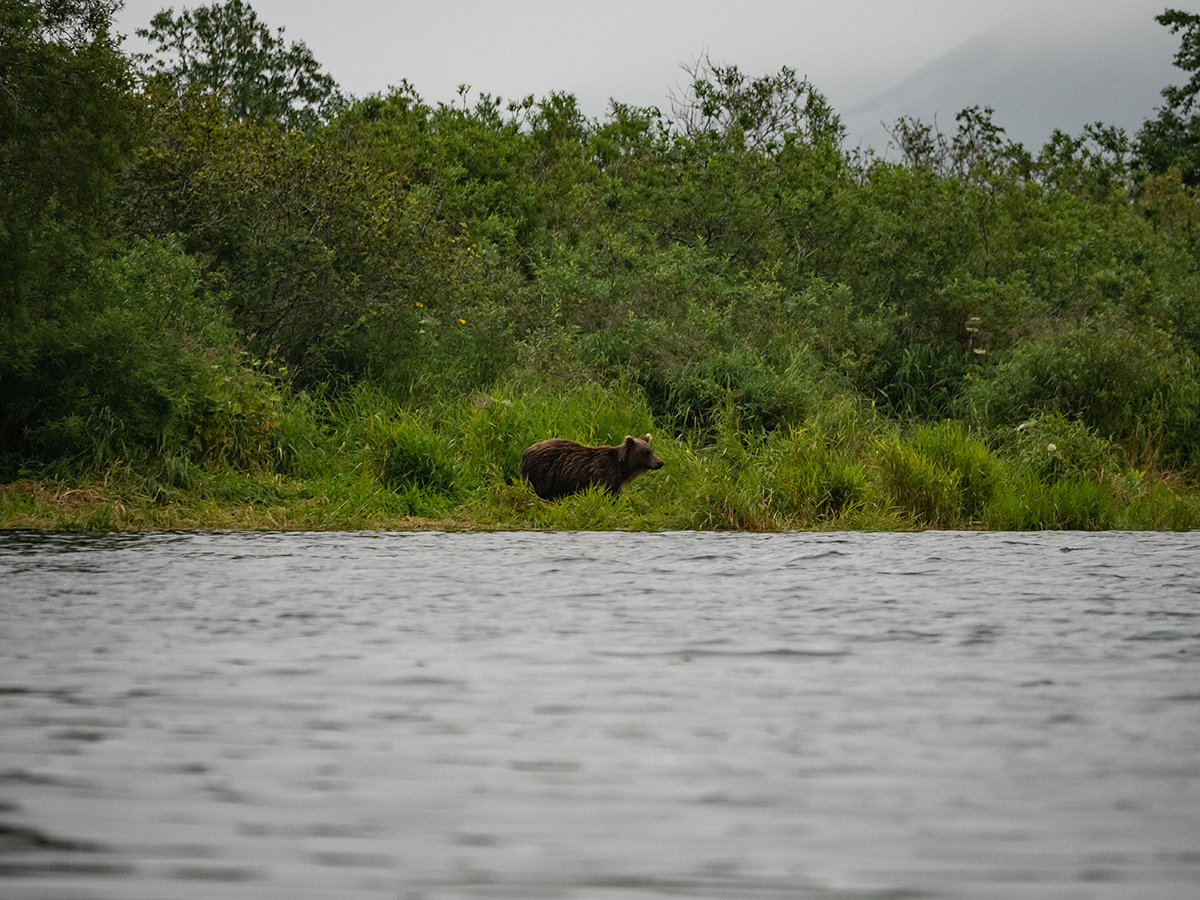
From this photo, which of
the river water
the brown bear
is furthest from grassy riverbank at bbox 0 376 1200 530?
the river water

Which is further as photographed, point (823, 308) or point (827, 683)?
point (823, 308)

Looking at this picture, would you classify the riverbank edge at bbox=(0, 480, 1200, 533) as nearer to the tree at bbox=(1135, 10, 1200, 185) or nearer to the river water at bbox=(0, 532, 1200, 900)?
the river water at bbox=(0, 532, 1200, 900)

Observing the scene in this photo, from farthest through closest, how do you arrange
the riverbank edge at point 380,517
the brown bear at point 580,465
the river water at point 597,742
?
the brown bear at point 580,465
the riverbank edge at point 380,517
the river water at point 597,742

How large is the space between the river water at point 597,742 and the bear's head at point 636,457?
5.84m

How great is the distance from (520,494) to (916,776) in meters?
→ 9.94

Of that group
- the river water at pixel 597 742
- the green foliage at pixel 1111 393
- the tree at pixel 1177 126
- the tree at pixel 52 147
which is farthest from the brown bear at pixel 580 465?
the tree at pixel 1177 126

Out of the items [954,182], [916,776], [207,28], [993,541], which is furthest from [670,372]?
[207,28]

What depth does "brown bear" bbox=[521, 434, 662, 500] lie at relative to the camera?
12766 millimetres

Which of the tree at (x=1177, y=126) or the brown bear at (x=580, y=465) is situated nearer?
the brown bear at (x=580, y=465)

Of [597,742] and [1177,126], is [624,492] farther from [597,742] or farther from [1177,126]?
[1177,126]

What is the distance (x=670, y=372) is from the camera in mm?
16484

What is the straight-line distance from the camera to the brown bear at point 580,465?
12.8 m

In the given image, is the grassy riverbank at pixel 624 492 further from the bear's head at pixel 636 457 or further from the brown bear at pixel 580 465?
the bear's head at pixel 636 457

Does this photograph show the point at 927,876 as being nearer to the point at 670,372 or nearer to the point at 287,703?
the point at 287,703
